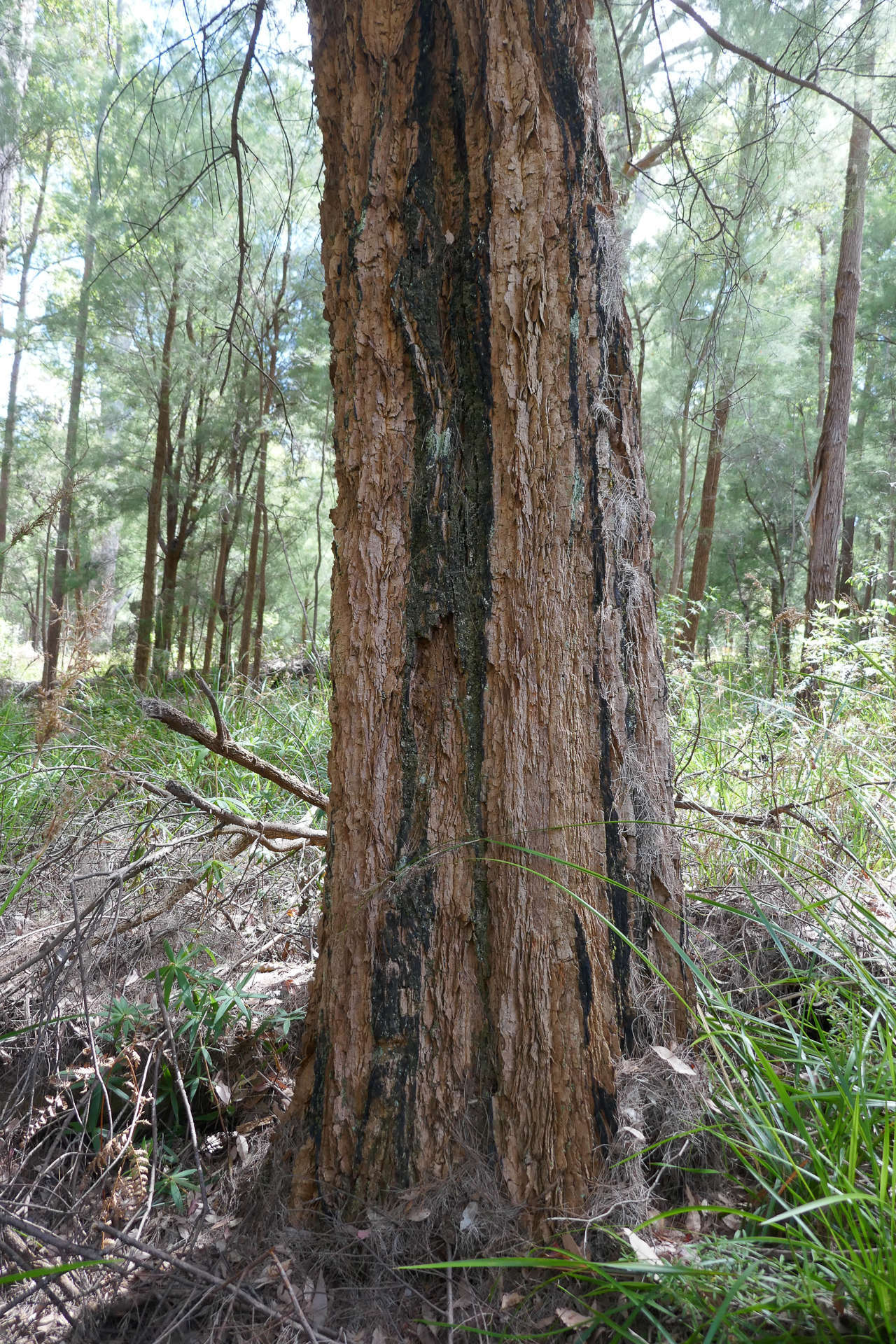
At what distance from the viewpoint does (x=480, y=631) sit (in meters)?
1.23

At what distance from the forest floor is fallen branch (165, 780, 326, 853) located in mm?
87

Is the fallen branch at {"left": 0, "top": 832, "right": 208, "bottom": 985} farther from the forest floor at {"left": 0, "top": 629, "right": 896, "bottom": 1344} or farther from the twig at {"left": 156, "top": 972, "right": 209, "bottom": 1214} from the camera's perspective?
the twig at {"left": 156, "top": 972, "right": 209, "bottom": 1214}

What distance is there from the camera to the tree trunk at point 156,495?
6.54 m

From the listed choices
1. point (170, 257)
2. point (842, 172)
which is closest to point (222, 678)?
point (170, 257)

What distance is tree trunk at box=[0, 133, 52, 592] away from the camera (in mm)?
8539

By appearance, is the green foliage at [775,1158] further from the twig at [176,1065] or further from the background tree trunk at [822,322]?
the background tree trunk at [822,322]

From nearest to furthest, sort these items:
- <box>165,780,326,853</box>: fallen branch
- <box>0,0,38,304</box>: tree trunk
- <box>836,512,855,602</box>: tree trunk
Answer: <box>165,780,326,853</box>: fallen branch, <box>0,0,38,304</box>: tree trunk, <box>836,512,855,602</box>: tree trunk

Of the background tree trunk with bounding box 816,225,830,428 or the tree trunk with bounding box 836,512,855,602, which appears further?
the tree trunk with bounding box 836,512,855,602

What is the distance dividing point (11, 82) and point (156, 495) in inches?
120

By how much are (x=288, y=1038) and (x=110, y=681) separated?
456cm

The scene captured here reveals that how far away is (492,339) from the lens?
124 cm

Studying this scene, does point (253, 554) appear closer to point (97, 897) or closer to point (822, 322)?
point (97, 897)

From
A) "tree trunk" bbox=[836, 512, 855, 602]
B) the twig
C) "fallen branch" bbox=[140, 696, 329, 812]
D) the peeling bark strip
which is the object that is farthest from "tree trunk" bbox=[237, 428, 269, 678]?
"tree trunk" bbox=[836, 512, 855, 602]

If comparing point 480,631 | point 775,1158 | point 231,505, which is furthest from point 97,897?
point 231,505
